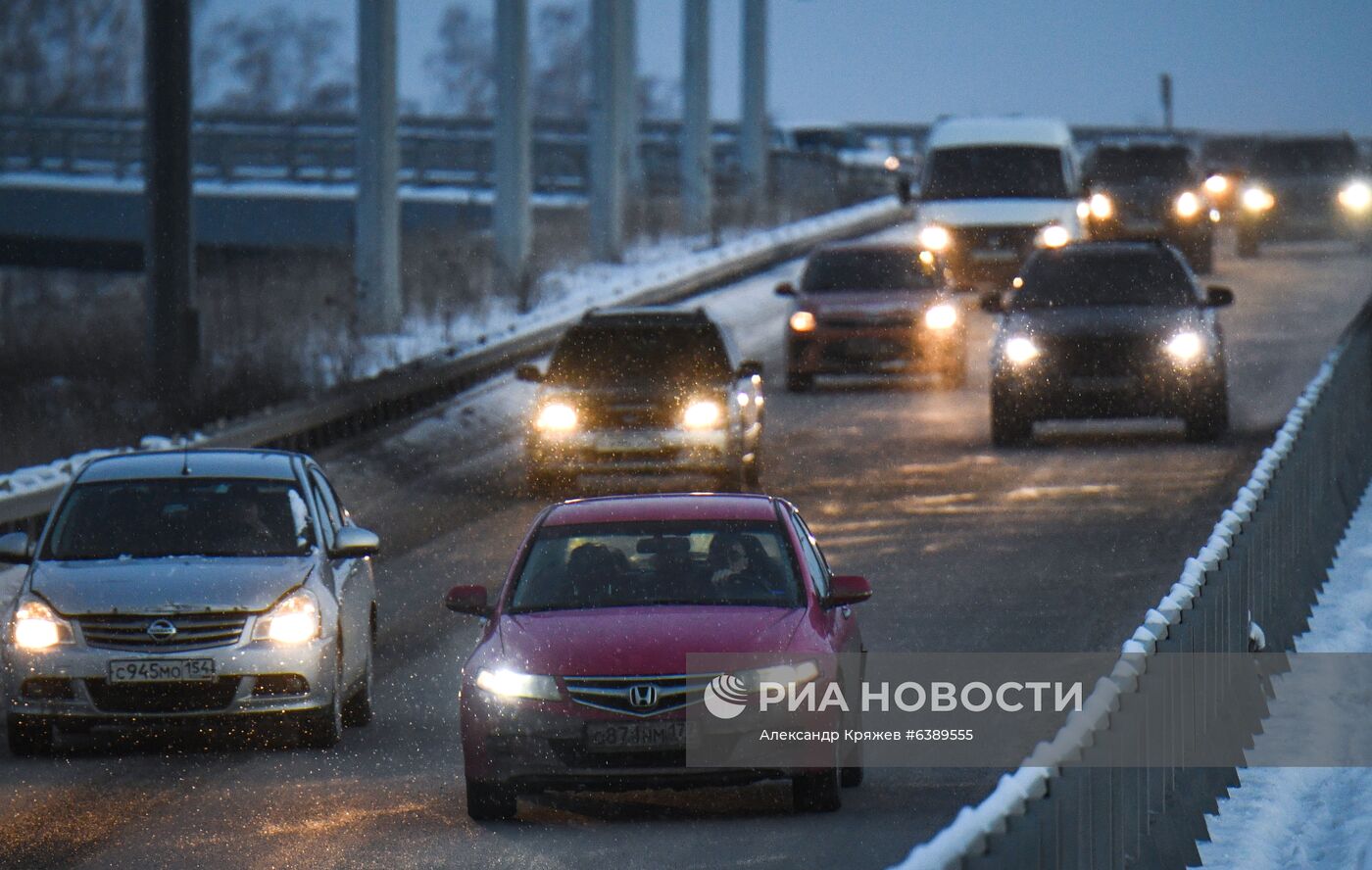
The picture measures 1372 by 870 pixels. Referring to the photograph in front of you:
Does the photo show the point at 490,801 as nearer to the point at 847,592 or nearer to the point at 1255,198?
the point at 847,592

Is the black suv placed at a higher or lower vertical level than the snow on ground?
lower

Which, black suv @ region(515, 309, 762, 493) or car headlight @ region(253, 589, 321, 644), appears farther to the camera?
black suv @ region(515, 309, 762, 493)

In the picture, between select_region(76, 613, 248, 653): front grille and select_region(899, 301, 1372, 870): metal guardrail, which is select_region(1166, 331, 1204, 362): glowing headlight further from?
select_region(76, 613, 248, 653): front grille

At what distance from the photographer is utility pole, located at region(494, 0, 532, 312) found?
38719 millimetres

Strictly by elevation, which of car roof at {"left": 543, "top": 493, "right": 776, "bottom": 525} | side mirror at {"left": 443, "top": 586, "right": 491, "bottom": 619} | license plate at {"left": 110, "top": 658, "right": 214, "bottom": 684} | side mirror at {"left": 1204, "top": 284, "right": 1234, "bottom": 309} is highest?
car roof at {"left": 543, "top": 493, "right": 776, "bottom": 525}

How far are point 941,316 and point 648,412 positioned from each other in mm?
8928

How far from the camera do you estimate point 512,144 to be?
39969 millimetres

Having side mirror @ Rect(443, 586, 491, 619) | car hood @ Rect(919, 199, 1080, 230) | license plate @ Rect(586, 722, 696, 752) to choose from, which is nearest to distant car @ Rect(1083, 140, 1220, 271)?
car hood @ Rect(919, 199, 1080, 230)

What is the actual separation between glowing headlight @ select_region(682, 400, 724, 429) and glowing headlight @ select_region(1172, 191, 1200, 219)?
20740 millimetres

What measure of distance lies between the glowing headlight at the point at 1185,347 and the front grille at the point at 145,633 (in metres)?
13.4

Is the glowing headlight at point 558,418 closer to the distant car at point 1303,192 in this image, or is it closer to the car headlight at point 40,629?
the car headlight at point 40,629

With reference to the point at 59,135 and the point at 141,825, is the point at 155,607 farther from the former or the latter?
the point at 59,135

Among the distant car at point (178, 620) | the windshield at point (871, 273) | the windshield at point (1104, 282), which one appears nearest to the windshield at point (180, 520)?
the distant car at point (178, 620)

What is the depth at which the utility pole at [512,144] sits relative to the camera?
127ft
